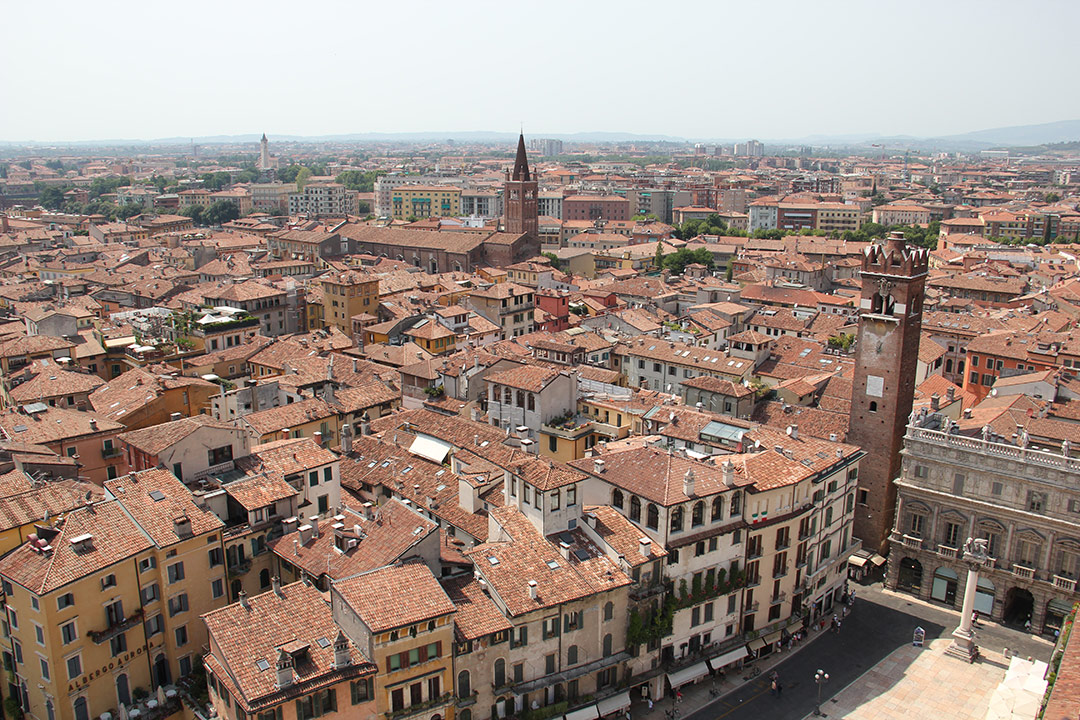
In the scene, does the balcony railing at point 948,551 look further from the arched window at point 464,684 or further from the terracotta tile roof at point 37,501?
the terracotta tile roof at point 37,501

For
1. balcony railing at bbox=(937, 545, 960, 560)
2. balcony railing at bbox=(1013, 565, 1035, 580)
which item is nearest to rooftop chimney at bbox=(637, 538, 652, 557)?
balcony railing at bbox=(937, 545, 960, 560)

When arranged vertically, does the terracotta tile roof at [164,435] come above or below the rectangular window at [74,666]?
above

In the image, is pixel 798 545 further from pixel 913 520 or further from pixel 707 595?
pixel 913 520

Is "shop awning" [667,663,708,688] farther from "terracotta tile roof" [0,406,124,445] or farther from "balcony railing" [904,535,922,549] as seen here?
"terracotta tile roof" [0,406,124,445]

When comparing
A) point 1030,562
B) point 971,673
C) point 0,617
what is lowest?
point 971,673

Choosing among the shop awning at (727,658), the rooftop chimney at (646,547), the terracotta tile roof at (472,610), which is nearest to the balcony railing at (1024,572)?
the shop awning at (727,658)

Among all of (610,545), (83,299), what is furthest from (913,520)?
(83,299)
